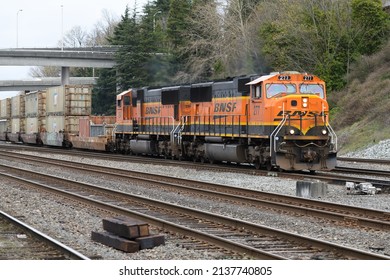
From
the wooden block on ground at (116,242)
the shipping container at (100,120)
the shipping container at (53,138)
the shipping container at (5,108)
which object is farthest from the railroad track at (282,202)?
the shipping container at (5,108)

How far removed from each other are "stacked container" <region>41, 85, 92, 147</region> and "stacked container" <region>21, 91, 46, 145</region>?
2843mm

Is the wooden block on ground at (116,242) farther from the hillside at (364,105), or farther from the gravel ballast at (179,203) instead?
the hillside at (364,105)

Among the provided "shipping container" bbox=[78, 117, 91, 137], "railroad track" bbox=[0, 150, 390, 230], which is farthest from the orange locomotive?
"shipping container" bbox=[78, 117, 91, 137]

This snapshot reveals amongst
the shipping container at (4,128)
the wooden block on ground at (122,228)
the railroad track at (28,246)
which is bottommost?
the railroad track at (28,246)

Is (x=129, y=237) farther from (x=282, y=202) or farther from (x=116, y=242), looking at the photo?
(x=282, y=202)

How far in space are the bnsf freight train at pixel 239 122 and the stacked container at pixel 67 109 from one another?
914 cm

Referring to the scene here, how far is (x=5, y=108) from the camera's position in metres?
63.0

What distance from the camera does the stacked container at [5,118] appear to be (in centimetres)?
6144

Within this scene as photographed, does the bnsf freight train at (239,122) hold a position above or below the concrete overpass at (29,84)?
below

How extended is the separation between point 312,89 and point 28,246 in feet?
47.5

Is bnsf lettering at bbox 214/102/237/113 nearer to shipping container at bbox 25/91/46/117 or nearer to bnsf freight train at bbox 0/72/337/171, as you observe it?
bnsf freight train at bbox 0/72/337/171

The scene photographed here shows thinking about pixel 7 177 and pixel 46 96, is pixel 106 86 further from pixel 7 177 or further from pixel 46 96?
pixel 7 177

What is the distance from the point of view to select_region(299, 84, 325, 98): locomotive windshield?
2294 centimetres

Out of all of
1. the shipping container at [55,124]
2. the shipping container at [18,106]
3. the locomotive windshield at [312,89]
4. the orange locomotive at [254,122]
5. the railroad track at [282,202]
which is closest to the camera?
the railroad track at [282,202]
